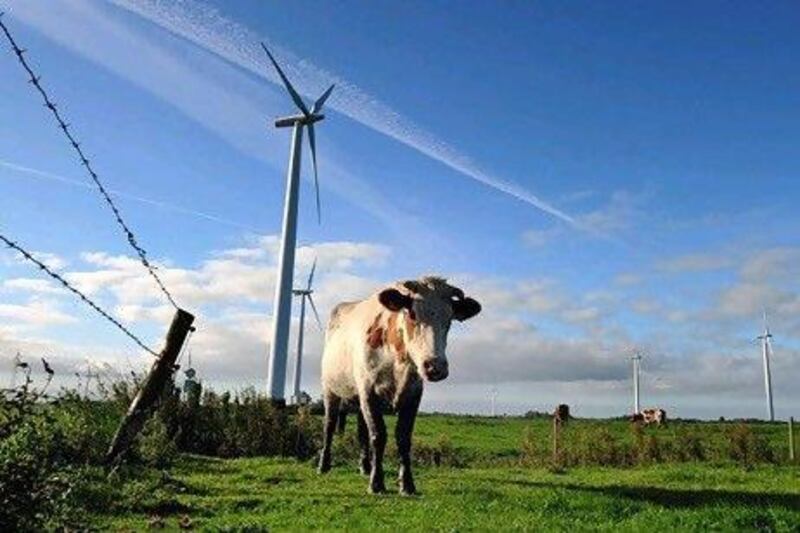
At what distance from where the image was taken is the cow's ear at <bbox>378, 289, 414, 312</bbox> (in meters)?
13.0

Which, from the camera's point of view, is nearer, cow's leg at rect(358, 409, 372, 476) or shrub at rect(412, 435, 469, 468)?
cow's leg at rect(358, 409, 372, 476)

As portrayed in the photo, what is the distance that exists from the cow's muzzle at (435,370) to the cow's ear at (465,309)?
204cm

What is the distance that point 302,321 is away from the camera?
65.1m

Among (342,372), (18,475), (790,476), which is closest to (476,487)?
(342,372)

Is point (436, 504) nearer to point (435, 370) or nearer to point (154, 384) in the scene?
point (435, 370)

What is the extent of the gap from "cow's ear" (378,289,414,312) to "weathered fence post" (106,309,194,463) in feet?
9.89

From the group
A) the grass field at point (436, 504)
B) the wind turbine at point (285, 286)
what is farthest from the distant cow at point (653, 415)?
the grass field at point (436, 504)

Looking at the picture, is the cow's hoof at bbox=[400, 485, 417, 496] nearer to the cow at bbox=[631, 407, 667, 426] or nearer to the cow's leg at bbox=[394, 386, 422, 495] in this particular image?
the cow's leg at bbox=[394, 386, 422, 495]

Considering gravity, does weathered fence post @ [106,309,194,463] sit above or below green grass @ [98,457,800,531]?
above

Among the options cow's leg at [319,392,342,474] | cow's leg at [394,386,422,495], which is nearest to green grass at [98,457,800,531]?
cow's leg at [394,386,422,495]

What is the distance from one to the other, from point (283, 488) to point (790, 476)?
44.5 ft

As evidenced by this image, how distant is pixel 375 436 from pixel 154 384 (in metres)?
3.48

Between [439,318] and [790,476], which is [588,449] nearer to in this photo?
[790,476]

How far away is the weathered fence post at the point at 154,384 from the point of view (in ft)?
42.4
